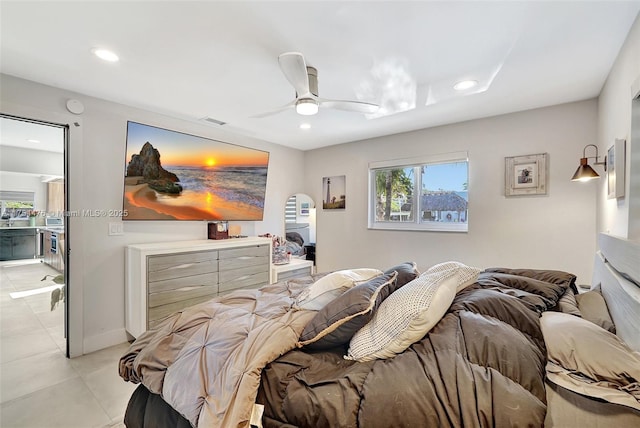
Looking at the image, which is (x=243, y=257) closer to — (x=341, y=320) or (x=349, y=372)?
(x=341, y=320)

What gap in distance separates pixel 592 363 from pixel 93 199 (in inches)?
141

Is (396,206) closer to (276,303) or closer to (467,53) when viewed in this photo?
(467,53)

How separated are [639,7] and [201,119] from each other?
3.55 meters

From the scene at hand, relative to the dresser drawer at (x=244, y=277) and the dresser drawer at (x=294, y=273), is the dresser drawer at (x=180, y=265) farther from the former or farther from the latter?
the dresser drawer at (x=294, y=273)

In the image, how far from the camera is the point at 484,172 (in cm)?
319

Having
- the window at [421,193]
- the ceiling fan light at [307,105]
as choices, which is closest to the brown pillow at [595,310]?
the window at [421,193]

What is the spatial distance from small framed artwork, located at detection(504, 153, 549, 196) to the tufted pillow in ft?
7.31

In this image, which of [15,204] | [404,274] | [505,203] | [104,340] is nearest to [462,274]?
[404,274]

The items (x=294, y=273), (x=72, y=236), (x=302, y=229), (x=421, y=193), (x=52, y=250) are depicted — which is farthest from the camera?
(x=302, y=229)

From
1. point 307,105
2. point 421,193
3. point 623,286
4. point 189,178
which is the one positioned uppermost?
point 307,105

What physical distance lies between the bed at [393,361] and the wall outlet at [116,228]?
5.86 feet

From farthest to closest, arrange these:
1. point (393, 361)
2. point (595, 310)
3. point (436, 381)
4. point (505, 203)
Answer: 1. point (505, 203)
2. point (595, 310)
3. point (393, 361)
4. point (436, 381)

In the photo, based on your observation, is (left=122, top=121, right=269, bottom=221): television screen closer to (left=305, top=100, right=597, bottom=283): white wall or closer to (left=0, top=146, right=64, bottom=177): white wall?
(left=0, top=146, right=64, bottom=177): white wall

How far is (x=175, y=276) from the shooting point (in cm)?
280
